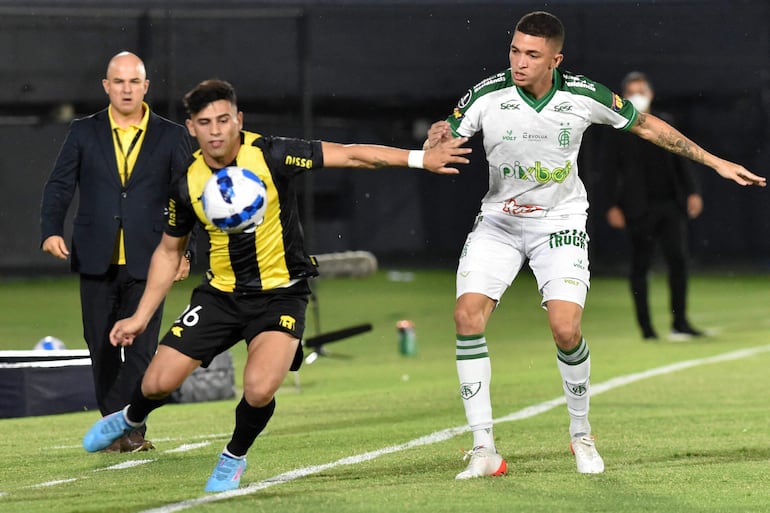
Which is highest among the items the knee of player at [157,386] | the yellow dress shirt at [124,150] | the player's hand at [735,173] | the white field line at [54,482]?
the player's hand at [735,173]

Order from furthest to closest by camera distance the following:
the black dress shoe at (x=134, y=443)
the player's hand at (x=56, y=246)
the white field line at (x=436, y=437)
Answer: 1. the black dress shoe at (x=134, y=443)
2. the player's hand at (x=56, y=246)
3. the white field line at (x=436, y=437)

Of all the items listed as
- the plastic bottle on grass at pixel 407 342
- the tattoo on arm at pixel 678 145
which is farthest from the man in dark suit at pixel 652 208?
the tattoo on arm at pixel 678 145

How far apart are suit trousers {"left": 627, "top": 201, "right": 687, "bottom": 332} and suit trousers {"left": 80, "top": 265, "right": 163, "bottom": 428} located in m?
8.46

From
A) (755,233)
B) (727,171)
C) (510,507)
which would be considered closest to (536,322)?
(755,233)

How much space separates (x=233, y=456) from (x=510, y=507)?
1.25 m

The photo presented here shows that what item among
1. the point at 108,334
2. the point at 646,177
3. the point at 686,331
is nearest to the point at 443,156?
the point at 108,334

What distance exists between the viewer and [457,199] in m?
20.0

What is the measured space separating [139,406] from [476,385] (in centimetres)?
154

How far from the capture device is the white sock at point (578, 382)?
674 centimetres

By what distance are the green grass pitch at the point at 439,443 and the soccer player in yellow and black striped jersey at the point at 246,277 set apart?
16.4 inches

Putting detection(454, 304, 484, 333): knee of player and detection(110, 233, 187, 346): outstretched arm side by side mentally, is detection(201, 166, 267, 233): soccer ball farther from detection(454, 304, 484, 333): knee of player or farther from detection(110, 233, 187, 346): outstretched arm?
detection(454, 304, 484, 333): knee of player

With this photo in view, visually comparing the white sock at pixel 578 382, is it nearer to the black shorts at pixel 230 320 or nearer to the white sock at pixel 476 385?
the white sock at pixel 476 385

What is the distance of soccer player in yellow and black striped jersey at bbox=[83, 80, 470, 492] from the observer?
6.15 meters

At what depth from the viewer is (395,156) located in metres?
6.16
